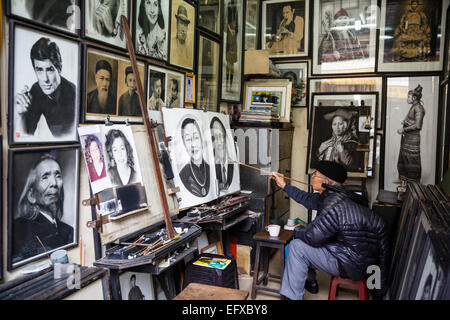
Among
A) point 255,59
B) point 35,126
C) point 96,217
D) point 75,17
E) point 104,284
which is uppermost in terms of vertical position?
point 255,59

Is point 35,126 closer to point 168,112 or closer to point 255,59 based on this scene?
point 168,112

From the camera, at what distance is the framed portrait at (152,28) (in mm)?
2664

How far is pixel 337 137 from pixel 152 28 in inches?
107

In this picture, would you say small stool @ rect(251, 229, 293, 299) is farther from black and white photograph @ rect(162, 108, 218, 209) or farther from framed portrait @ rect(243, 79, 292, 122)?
framed portrait @ rect(243, 79, 292, 122)

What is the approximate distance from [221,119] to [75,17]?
1.79m

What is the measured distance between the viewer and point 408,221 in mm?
2998

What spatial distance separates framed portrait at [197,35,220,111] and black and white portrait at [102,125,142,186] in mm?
1283

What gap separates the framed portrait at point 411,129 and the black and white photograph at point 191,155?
2.65 m

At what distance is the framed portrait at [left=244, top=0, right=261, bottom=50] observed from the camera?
4.75 m

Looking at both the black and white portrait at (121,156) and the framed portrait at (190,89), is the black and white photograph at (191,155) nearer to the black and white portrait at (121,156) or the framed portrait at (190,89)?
the framed portrait at (190,89)

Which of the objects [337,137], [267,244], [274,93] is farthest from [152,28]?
[337,137]

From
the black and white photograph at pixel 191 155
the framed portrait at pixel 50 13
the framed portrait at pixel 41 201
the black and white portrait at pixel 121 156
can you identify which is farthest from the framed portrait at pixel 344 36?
the framed portrait at pixel 41 201

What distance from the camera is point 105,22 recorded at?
2.35m
